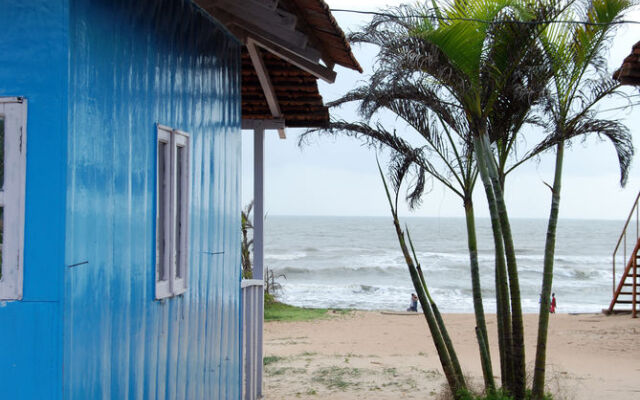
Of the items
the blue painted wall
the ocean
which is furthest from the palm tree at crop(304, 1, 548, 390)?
the ocean

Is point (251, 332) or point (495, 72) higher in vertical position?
point (495, 72)

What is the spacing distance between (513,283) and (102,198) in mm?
5321

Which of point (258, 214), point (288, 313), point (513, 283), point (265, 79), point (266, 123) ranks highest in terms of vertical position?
point (265, 79)

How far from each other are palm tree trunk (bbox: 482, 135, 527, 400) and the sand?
4.11ft

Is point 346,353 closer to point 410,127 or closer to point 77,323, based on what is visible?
point 410,127

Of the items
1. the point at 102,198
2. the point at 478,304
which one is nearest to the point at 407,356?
the point at 478,304

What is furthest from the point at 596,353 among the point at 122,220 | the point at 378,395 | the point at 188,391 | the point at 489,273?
the point at 489,273

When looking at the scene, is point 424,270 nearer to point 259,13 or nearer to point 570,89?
point 570,89

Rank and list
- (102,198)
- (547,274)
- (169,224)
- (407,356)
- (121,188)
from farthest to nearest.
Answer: (407,356)
(547,274)
(169,224)
(121,188)
(102,198)

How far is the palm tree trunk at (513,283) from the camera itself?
772 cm

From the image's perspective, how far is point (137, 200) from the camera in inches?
159

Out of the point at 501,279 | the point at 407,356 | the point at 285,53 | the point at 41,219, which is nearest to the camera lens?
the point at 41,219

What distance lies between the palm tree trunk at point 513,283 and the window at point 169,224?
3.94 metres

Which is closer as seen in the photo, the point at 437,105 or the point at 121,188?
the point at 121,188
